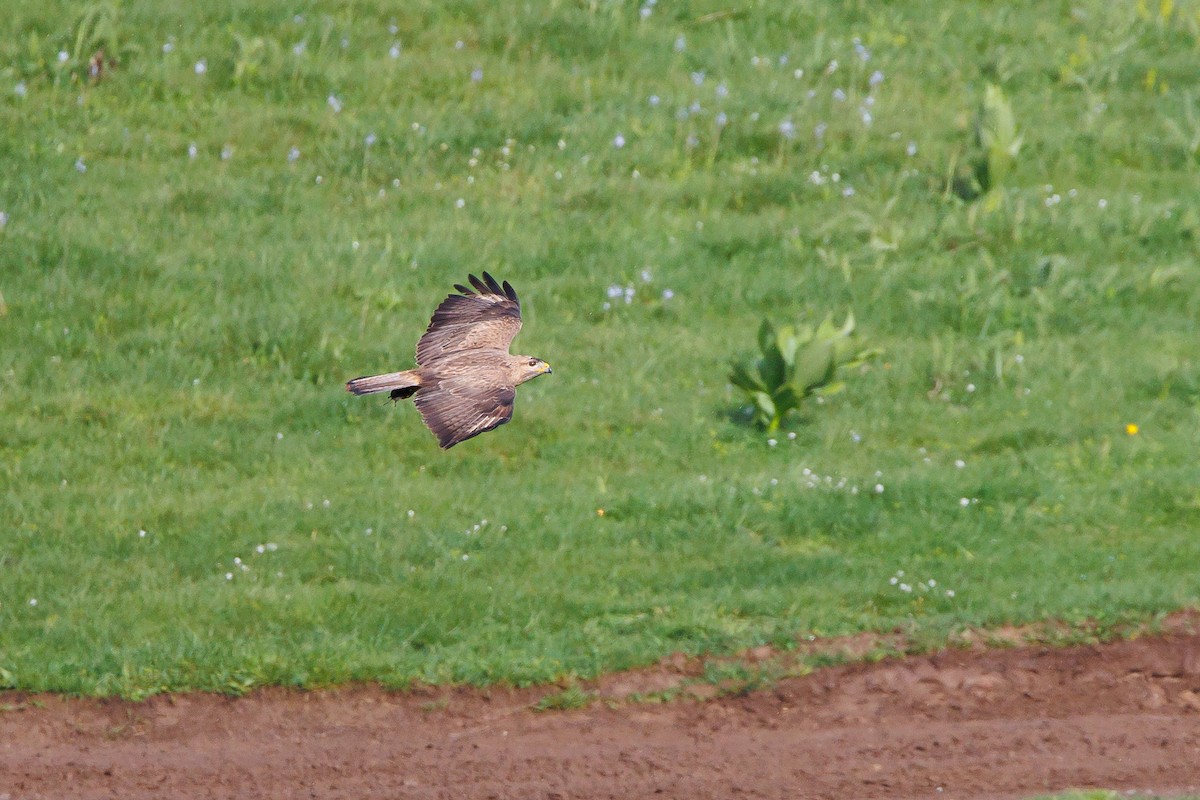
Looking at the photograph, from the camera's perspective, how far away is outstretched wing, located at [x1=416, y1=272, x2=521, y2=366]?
7.79 meters

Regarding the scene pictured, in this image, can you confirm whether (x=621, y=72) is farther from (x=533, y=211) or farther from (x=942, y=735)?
(x=942, y=735)

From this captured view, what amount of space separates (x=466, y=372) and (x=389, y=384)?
36cm

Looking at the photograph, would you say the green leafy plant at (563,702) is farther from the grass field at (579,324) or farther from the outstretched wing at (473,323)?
the outstretched wing at (473,323)

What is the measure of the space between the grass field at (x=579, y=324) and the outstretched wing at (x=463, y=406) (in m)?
1.80

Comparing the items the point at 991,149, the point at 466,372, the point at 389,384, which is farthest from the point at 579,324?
the point at 389,384

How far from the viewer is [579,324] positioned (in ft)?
36.0

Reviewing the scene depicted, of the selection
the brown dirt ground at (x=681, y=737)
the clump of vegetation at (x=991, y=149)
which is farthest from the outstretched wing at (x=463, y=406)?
the clump of vegetation at (x=991, y=149)

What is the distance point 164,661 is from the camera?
8.02 metres

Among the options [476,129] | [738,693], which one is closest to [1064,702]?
[738,693]

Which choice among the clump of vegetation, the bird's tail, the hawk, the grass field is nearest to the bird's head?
the hawk

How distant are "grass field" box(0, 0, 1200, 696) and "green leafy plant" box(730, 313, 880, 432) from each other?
8.9 inches

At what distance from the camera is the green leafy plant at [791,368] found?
32.2ft

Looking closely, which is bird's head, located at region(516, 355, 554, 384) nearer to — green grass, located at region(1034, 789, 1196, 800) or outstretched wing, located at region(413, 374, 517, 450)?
outstretched wing, located at region(413, 374, 517, 450)

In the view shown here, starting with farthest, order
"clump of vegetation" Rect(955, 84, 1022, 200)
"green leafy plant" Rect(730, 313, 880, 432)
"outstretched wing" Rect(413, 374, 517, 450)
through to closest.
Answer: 1. "clump of vegetation" Rect(955, 84, 1022, 200)
2. "green leafy plant" Rect(730, 313, 880, 432)
3. "outstretched wing" Rect(413, 374, 517, 450)
